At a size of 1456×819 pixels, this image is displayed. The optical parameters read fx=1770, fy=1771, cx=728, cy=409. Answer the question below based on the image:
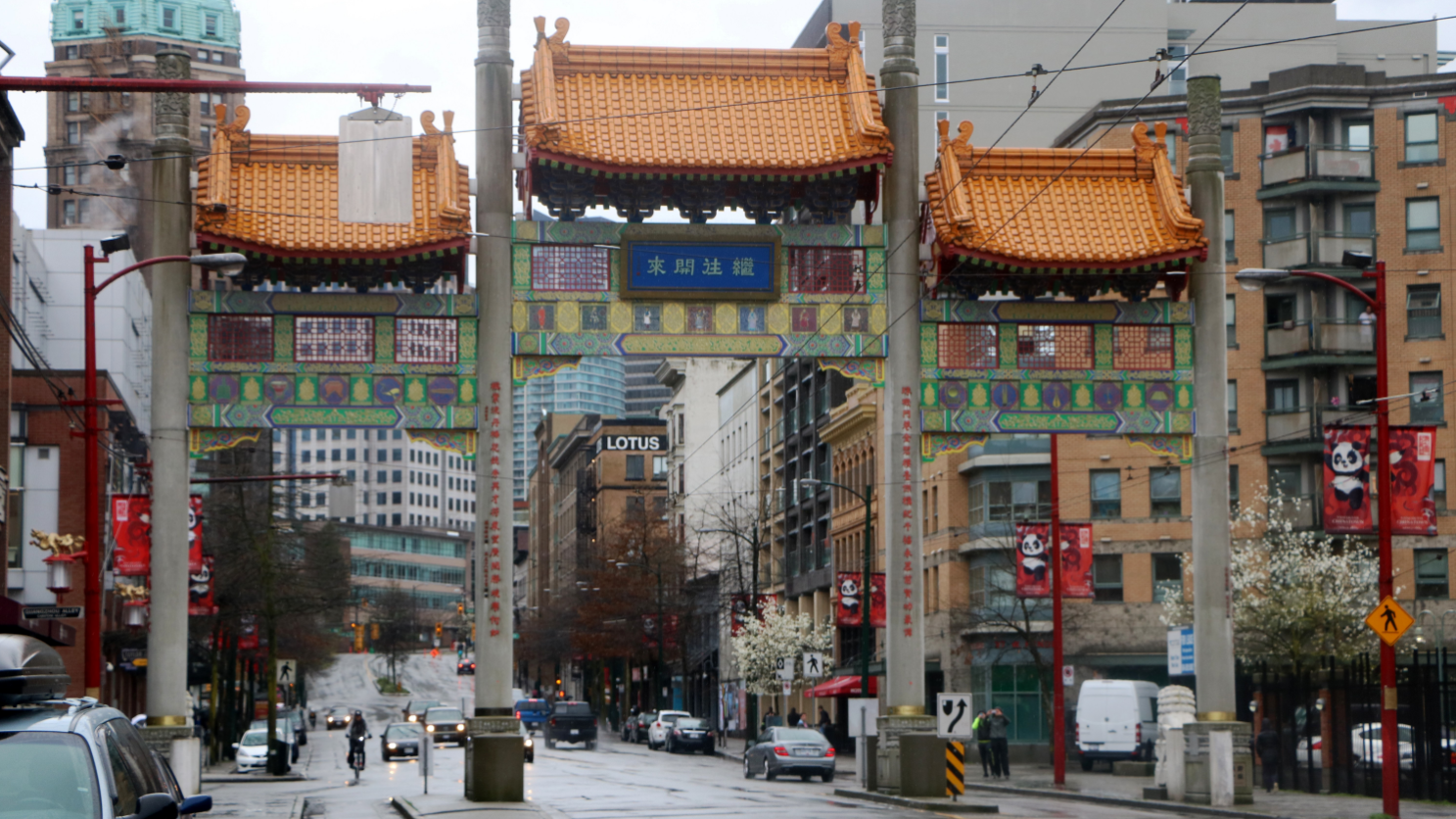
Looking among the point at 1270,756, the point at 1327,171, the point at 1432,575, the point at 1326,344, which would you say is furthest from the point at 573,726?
the point at 1270,756

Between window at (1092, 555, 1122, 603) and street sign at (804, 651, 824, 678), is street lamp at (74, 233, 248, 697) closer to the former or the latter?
street sign at (804, 651, 824, 678)

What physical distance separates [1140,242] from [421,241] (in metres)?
11.6

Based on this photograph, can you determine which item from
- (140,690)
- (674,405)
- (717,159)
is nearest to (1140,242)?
(717,159)

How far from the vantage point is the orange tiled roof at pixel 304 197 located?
2730 centimetres

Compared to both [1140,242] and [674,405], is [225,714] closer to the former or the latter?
[1140,242]

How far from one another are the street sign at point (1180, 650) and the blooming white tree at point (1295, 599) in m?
11.4

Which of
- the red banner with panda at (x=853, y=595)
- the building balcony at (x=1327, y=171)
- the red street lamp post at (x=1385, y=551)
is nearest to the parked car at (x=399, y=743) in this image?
the red banner with panda at (x=853, y=595)

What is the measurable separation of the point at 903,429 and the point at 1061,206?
4847mm

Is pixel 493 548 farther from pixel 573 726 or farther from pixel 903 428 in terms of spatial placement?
Result: pixel 573 726

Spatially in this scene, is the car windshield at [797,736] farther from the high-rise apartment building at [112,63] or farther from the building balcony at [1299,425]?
the high-rise apartment building at [112,63]

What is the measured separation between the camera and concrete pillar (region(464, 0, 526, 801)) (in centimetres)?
2694

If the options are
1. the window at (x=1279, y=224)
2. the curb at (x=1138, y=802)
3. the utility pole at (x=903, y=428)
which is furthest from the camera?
the window at (x=1279, y=224)

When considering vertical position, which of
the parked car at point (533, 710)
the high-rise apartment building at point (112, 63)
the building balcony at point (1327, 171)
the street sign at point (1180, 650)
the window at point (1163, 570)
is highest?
the high-rise apartment building at point (112, 63)

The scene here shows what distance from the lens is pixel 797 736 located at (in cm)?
4609
